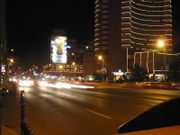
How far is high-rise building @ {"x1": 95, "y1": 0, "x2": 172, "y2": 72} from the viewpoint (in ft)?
459

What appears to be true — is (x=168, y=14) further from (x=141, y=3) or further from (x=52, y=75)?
(x=52, y=75)

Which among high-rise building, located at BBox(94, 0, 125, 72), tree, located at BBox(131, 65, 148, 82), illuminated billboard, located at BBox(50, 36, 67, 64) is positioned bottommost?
tree, located at BBox(131, 65, 148, 82)

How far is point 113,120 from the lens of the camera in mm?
10727

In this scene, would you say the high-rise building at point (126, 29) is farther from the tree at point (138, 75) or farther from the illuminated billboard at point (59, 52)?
the tree at point (138, 75)

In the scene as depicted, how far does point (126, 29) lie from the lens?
141000 mm

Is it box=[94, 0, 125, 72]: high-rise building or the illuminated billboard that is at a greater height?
box=[94, 0, 125, 72]: high-rise building

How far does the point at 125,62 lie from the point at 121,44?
1062 centimetres

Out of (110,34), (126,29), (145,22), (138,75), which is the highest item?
(145,22)

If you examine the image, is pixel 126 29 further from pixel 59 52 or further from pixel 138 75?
pixel 138 75

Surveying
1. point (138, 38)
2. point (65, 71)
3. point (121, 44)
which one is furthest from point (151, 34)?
point (65, 71)

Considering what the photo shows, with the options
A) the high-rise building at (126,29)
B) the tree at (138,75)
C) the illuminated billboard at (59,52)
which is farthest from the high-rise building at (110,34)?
the tree at (138,75)

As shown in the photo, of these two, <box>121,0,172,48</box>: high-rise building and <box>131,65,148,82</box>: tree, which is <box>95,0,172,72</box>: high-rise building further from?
<box>131,65,148,82</box>: tree

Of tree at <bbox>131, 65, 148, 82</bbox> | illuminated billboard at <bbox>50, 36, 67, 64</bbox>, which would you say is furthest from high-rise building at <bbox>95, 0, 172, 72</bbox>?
tree at <bbox>131, 65, 148, 82</bbox>

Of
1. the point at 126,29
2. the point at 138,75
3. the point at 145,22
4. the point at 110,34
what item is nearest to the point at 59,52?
the point at 138,75
